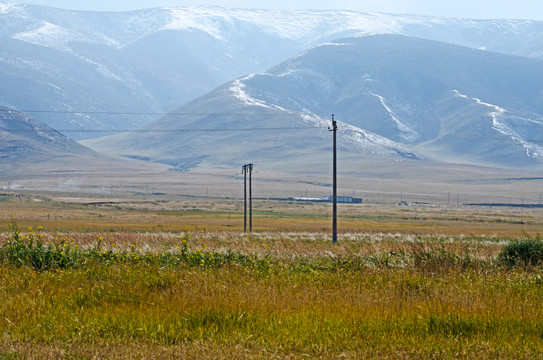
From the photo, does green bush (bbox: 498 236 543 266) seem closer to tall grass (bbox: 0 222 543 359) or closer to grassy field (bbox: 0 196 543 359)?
tall grass (bbox: 0 222 543 359)

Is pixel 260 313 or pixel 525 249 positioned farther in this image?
pixel 525 249

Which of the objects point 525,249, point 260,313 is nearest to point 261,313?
point 260,313

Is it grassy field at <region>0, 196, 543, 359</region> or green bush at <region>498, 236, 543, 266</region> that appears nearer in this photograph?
grassy field at <region>0, 196, 543, 359</region>

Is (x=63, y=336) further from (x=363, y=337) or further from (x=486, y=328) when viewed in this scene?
(x=486, y=328)

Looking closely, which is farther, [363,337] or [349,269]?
[349,269]

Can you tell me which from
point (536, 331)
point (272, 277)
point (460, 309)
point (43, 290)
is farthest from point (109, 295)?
point (536, 331)

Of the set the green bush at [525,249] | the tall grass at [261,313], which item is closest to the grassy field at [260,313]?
the tall grass at [261,313]

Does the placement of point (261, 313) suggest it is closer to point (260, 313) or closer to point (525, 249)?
point (260, 313)

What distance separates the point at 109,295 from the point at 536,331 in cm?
754

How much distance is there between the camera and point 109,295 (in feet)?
43.2

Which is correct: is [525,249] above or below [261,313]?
above

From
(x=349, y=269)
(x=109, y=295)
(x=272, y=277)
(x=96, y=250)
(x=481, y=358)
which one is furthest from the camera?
(x=96, y=250)

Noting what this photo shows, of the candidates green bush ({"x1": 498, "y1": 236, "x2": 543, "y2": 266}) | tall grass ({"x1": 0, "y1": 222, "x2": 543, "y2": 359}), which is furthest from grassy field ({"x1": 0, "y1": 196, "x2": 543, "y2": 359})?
green bush ({"x1": 498, "y1": 236, "x2": 543, "y2": 266})

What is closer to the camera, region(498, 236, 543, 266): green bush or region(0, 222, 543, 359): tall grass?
region(0, 222, 543, 359): tall grass
